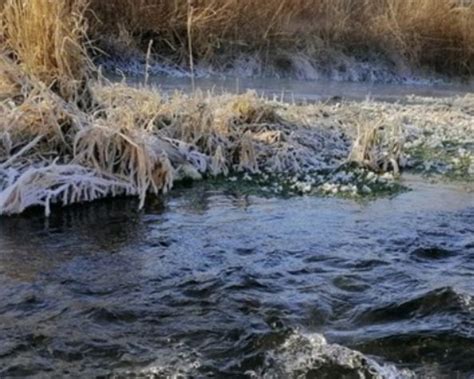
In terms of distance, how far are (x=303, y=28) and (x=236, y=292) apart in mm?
16318

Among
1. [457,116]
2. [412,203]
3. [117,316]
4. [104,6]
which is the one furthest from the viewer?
[104,6]

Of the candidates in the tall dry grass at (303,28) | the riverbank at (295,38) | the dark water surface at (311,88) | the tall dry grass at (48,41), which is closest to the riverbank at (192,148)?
the tall dry grass at (48,41)

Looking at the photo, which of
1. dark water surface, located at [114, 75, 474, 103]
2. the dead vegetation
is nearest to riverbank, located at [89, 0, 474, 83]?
dark water surface, located at [114, 75, 474, 103]

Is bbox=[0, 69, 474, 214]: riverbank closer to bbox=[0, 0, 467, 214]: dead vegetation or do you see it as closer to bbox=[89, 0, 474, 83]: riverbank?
bbox=[0, 0, 467, 214]: dead vegetation

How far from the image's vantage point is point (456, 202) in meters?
6.80

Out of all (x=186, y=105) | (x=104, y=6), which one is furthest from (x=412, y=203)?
(x=104, y=6)

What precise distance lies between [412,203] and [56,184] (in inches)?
122

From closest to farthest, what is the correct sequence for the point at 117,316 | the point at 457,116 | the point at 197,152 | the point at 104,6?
1. the point at 117,316
2. the point at 197,152
3. the point at 457,116
4. the point at 104,6

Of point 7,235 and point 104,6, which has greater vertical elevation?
point 104,6

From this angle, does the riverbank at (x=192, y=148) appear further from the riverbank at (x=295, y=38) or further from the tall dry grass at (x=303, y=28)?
the tall dry grass at (x=303, y=28)

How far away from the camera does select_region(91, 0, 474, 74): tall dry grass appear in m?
17.6

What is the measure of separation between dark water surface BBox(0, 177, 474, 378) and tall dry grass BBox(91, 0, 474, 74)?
38.6 ft

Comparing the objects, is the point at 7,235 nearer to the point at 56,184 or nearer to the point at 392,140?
the point at 56,184

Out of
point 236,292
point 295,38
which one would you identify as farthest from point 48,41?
point 295,38
